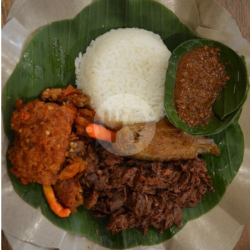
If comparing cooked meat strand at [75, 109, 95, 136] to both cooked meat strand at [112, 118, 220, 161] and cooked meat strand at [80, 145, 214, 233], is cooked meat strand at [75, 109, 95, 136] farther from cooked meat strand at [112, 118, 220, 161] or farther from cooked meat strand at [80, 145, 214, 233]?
cooked meat strand at [112, 118, 220, 161]

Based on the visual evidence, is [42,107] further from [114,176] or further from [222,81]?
[222,81]

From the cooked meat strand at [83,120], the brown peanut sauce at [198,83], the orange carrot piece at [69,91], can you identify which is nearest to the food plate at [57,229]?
the brown peanut sauce at [198,83]

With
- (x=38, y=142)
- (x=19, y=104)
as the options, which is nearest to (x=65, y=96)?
(x=19, y=104)

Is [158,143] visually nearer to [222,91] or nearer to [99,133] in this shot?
[99,133]

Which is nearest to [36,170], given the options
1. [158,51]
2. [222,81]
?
[158,51]

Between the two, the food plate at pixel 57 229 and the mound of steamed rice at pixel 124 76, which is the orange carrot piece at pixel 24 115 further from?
the mound of steamed rice at pixel 124 76

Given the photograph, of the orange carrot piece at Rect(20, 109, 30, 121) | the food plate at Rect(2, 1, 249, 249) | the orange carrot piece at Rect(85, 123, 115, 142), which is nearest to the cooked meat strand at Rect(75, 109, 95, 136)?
the orange carrot piece at Rect(85, 123, 115, 142)
